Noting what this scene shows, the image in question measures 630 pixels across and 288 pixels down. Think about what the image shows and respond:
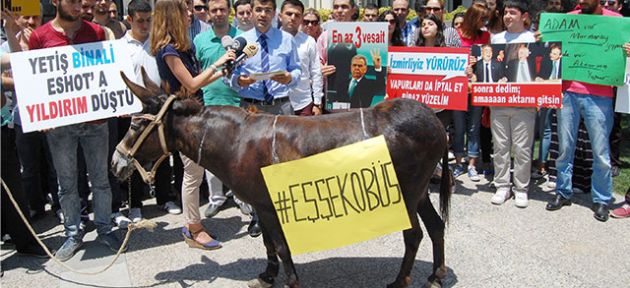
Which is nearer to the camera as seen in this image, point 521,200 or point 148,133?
point 148,133

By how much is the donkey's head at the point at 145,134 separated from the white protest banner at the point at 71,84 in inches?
42.8

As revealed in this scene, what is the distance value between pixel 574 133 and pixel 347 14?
11.0ft

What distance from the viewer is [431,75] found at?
6.36 m

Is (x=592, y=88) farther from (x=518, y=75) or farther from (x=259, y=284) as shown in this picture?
(x=259, y=284)

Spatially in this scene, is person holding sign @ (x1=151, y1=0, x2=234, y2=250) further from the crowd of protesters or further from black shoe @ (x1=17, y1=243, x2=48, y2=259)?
black shoe @ (x1=17, y1=243, x2=48, y2=259)

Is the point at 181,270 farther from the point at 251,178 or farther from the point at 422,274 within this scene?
the point at 422,274

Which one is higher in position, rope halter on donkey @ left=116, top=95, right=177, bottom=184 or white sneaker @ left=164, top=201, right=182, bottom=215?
rope halter on donkey @ left=116, top=95, right=177, bottom=184

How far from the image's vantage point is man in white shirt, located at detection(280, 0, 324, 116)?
5984mm

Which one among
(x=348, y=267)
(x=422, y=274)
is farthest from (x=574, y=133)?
(x=348, y=267)

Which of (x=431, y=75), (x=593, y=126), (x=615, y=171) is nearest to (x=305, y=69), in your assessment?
(x=431, y=75)

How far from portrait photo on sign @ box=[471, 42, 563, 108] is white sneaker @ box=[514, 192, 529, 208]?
1.09 m

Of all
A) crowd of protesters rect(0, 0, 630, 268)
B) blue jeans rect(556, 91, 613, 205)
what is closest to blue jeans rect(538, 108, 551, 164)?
crowd of protesters rect(0, 0, 630, 268)

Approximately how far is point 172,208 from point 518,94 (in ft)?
14.2

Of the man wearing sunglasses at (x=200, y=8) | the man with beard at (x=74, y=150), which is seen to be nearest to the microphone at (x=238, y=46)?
the man with beard at (x=74, y=150)
